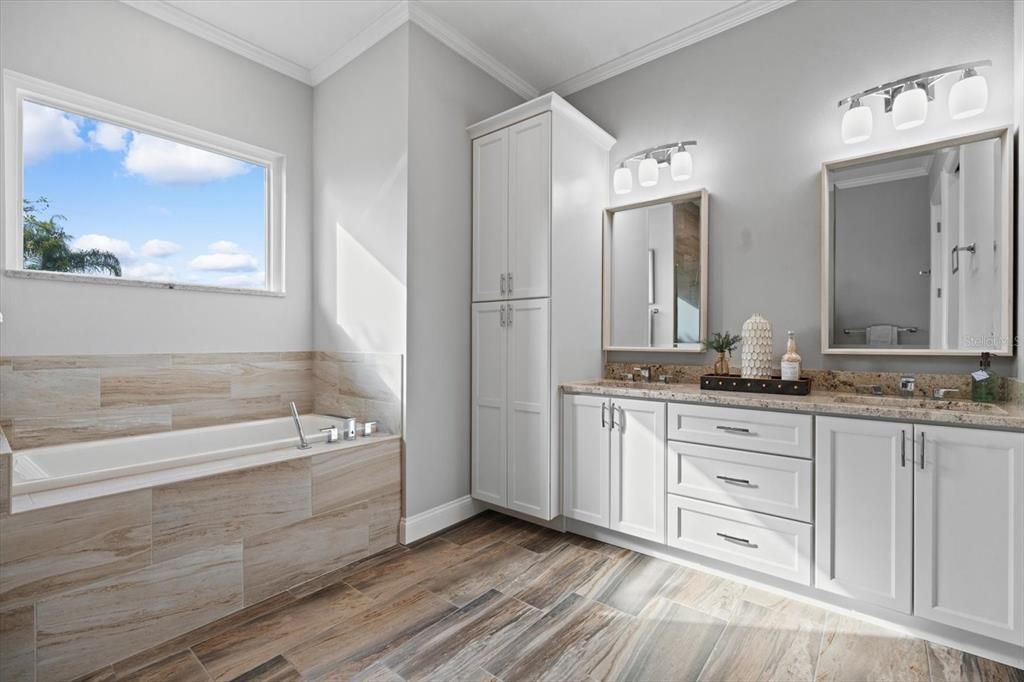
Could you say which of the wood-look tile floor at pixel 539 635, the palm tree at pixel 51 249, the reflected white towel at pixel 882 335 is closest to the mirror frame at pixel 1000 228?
the reflected white towel at pixel 882 335

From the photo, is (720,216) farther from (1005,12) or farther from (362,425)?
(362,425)

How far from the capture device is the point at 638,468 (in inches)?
96.4

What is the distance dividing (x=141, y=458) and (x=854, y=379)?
11.8ft

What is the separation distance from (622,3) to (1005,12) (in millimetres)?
1639

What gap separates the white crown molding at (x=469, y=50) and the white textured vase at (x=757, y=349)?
2225 millimetres

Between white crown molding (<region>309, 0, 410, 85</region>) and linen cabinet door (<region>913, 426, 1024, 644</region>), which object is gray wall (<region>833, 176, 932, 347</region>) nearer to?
linen cabinet door (<region>913, 426, 1024, 644</region>)

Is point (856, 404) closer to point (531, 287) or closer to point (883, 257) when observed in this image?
point (883, 257)

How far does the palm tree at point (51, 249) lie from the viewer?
2.31 meters

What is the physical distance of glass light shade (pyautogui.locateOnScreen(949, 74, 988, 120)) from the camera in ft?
6.52

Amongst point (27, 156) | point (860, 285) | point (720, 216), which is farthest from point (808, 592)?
point (27, 156)

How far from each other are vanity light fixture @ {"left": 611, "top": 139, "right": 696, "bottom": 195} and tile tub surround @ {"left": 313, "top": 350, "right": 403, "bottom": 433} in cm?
174

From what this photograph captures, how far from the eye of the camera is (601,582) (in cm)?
222

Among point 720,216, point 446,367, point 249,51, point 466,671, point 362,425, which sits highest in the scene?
point 249,51

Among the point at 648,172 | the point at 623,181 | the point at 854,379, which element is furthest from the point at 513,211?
the point at 854,379
